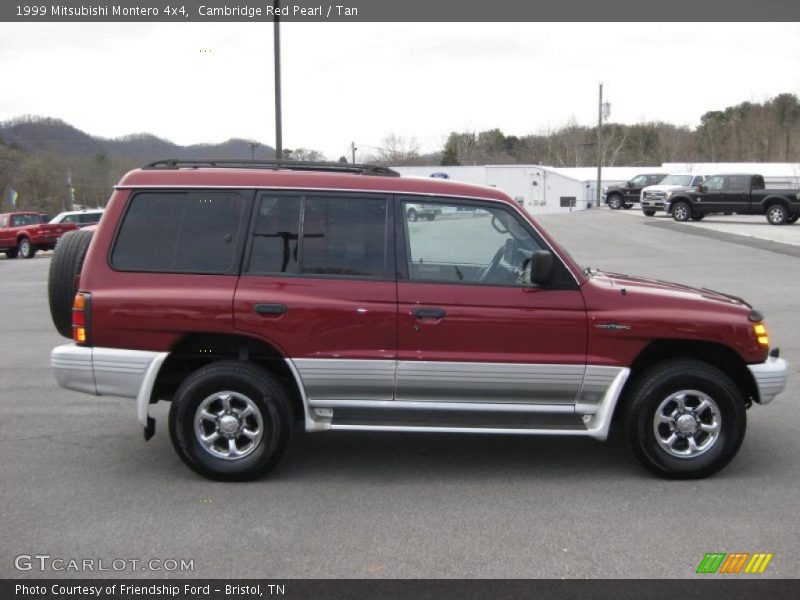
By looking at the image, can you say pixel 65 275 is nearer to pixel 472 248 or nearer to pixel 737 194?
pixel 472 248

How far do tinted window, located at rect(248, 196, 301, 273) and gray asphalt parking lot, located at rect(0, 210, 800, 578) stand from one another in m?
1.40

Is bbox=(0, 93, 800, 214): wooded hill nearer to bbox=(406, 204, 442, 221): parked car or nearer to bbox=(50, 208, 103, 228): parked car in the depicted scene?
bbox=(50, 208, 103, 228): parked car

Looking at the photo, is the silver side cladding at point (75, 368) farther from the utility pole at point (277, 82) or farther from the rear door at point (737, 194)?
the rear door at point (737, 194)

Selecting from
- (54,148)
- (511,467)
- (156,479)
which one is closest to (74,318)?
(156,479)

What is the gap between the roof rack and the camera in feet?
17.7

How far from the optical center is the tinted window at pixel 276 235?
16.5ft

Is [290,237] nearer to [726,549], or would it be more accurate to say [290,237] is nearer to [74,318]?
[74,318]

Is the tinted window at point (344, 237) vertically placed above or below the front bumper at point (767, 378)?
above

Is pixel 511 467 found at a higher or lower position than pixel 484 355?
lower

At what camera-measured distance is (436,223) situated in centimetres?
523

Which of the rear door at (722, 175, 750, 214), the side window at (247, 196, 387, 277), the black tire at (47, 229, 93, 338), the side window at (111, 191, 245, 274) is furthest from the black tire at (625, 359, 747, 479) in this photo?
the rear door at (722, 175, 750, 214)

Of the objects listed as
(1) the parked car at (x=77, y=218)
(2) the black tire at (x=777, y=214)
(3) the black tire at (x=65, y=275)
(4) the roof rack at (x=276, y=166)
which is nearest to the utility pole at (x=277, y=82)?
(4) the roof rack at (x=276, y=166)

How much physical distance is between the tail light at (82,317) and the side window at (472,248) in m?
2.06

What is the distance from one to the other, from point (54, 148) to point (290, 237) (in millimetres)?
64332
